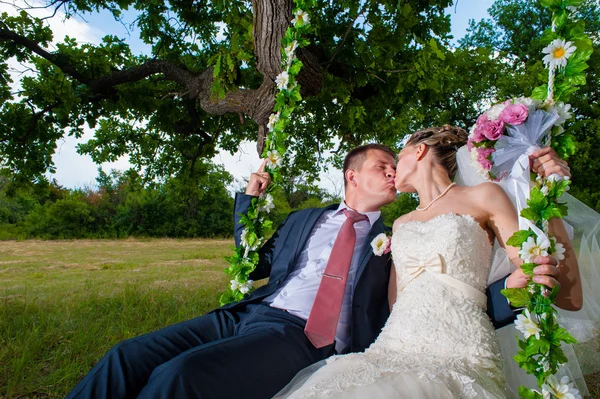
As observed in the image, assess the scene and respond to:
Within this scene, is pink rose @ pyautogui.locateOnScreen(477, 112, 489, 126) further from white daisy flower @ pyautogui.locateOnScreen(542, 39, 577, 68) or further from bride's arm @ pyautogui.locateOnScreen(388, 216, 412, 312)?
bride's arm @ pyautogui.locateOnScreen(388, 216, 412, 312)

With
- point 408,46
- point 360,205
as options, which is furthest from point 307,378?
point 408,46

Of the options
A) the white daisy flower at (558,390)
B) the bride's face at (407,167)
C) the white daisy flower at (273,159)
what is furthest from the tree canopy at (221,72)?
the white daisy flower at (558,390)

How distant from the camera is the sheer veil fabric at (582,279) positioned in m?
2.75

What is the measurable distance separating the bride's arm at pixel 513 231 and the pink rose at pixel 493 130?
0.39m

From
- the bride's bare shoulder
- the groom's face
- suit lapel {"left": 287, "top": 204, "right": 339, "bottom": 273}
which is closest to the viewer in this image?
the bride's bare shoulder

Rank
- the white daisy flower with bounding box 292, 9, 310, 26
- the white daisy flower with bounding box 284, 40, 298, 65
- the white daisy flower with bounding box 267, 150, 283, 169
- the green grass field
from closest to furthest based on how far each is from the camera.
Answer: the white daisy flower with bounding box 267, 150, 283, 169 → the white daisy flower with bounding box 292, 9, 310, 26 → the white daisy flower with bounding box 284, 40, 298, 65 → the green grass field

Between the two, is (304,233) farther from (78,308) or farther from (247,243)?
(78,308)

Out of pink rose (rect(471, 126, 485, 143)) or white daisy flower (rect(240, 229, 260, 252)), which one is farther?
white daisy flower (rect(240, 229, 260, 252))

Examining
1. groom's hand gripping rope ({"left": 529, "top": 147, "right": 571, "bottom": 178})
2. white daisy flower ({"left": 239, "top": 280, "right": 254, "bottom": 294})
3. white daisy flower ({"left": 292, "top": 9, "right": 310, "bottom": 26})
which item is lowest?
white daisy flower ({"left": 239, "top": 280, "right": 254, "bottom": 294})

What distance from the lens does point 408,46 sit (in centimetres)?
Answer: 749

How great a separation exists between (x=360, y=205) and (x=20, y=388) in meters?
3.49

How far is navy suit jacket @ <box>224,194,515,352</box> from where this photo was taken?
3.01 m

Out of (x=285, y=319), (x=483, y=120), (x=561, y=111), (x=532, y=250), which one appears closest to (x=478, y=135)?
(x=483, y=120)

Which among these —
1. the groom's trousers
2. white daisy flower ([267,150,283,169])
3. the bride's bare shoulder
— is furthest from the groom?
the bride's bare shoulder
